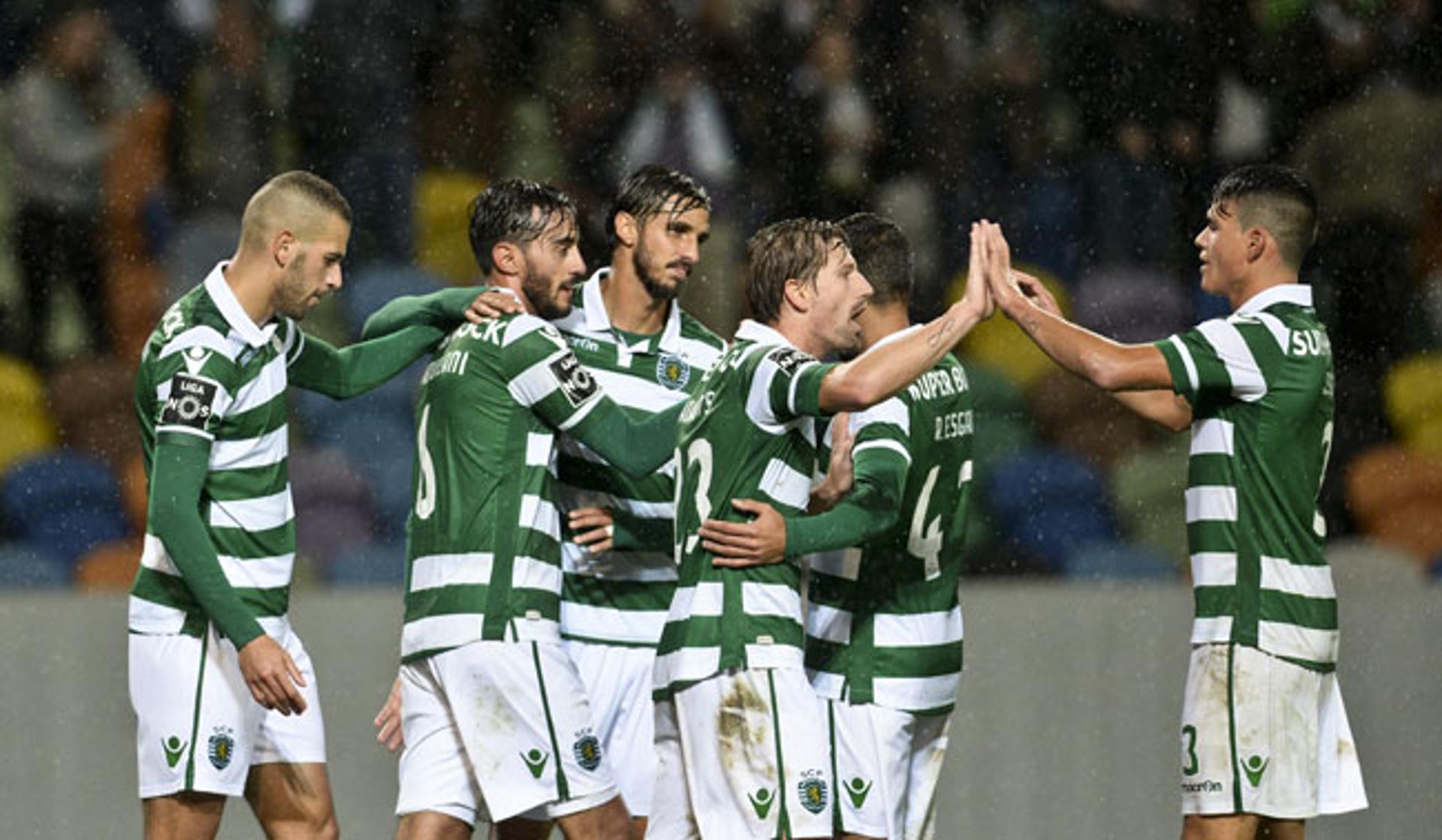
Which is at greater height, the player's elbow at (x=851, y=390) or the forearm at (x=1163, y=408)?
the forearm at (x=1163, y=408)

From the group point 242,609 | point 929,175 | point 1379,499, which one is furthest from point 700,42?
point 242,609

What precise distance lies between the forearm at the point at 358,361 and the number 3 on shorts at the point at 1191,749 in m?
1.76

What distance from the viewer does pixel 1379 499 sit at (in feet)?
21.7

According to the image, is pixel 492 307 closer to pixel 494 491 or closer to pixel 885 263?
pixel 494 491

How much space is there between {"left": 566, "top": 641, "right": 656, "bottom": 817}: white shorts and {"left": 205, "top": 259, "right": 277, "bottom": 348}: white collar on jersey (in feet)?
3.29

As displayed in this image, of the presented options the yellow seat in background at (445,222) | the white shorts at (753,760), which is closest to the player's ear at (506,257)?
the white shorts at (753,760)

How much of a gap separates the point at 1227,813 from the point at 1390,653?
8.14 feet

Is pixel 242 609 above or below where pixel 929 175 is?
below

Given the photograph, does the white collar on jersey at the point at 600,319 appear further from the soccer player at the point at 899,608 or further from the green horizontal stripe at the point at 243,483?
the green horizontal stripe at the point at 243,483

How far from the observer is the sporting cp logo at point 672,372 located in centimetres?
488

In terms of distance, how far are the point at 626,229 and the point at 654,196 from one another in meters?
0.10

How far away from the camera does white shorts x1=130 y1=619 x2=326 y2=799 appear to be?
13.6 ft

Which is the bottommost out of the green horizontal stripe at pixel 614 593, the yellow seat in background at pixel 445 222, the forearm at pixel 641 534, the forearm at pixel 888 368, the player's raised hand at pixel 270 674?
the player's raised hand at pixel 270 674

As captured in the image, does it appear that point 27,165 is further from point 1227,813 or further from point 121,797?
point 1227,813
